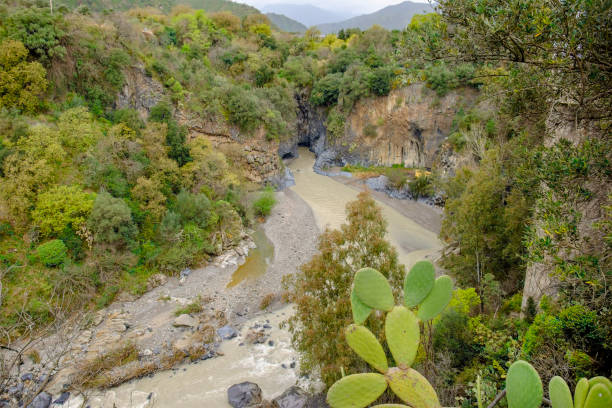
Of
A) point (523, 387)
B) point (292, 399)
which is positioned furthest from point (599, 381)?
point (292, 399)

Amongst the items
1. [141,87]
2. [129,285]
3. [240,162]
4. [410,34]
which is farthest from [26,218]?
[410,34]

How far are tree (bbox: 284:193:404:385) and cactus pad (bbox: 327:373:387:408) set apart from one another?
4459mm

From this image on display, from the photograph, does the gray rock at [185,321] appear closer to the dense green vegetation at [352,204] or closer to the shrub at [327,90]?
the dense green vegetation at [352,204]

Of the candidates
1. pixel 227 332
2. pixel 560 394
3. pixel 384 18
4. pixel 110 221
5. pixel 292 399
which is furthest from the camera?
pixel 384 18

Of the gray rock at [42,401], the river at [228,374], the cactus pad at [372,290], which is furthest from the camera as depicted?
the river at [228,374]

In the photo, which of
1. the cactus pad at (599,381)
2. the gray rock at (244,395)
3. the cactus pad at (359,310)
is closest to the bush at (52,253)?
the gray rock at (244,395)

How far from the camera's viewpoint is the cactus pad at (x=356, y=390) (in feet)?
6.29

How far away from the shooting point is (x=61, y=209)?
41.8 feet

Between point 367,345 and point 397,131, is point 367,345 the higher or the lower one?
the lower one

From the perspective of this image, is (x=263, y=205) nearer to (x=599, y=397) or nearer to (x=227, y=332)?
(x=227, y=332)

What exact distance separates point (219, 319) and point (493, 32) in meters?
12.1

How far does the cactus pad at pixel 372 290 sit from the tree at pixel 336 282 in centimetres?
409

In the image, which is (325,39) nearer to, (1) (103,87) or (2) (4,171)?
(1) (103,87)

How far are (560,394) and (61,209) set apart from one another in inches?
619
